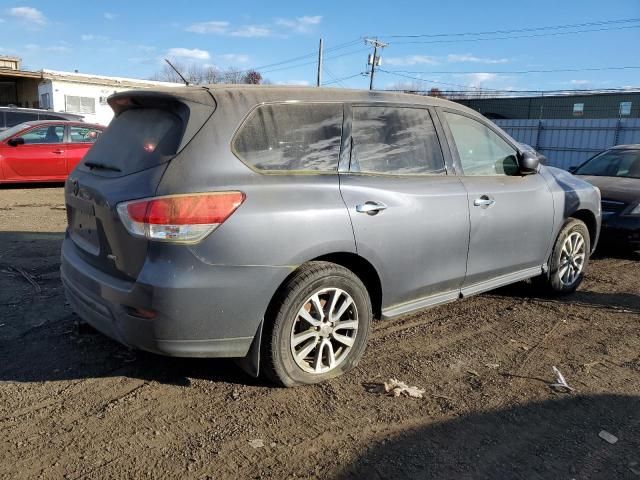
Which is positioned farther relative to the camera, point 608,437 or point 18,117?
point 18,117

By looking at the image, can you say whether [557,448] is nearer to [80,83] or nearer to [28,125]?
[28,125]

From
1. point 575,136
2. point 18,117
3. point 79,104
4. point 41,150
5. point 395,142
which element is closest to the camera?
point 395,142

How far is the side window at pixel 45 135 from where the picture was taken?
11414 millimetres

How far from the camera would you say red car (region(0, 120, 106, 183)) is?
1112cm

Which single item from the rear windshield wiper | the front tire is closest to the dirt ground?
the front tire

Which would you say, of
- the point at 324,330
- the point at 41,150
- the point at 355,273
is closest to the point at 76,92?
the point at 41,150

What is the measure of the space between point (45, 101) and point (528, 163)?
93.3 ft

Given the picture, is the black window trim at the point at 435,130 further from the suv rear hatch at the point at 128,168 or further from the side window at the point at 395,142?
the suv rear hatch at the point at 128,168

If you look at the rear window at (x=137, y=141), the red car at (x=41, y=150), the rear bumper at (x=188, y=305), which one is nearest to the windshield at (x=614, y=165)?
the rear bumper at (x=188, y=305)

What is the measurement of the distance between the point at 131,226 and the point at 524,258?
331cm

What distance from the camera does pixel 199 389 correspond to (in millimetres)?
3424

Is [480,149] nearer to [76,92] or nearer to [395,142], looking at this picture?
[395,142]

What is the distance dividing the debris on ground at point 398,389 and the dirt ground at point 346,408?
2.5 inches

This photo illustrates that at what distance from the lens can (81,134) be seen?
12.2 metres
